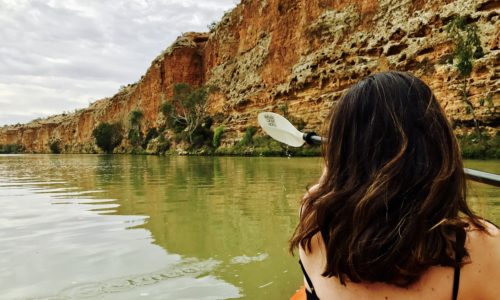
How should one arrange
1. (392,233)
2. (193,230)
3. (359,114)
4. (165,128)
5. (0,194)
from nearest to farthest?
(392,233), (359,114), (193,230), (0,194), (165,128)

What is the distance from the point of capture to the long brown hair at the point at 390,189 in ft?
3.59

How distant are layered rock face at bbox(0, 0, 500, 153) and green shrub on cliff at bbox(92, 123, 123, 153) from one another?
10248 mm

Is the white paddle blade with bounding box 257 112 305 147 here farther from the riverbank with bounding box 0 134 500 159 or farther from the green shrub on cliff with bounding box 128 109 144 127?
the green shrub on cliff with bounding box 128 109 144 127

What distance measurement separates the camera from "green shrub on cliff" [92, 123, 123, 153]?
62.0 meters

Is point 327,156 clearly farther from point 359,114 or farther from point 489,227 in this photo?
point 489,227

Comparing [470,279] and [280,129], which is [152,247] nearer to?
[280,129]

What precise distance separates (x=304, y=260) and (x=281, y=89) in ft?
100

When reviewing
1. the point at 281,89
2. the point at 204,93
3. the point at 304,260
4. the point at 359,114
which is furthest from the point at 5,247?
the point at 204,93

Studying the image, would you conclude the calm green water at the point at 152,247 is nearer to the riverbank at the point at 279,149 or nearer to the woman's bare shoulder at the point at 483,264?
the woman's bare shoulder at the point at 483,264

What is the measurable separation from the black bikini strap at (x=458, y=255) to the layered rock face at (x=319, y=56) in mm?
17803

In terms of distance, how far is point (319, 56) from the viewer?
92.6 ft

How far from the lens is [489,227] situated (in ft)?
3.69

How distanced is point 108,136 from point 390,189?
65.1 meters

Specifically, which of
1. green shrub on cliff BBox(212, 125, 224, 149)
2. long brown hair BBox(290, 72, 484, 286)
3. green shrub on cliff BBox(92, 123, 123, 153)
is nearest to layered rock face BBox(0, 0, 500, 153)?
green shrub on cliff BBox(212, 125, 224, 149)
